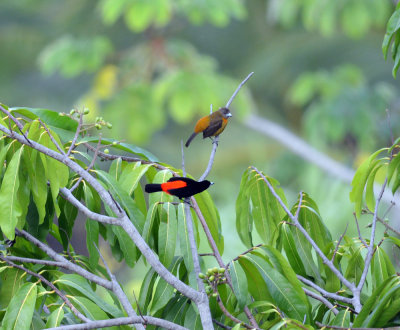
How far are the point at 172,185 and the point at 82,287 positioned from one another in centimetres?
34

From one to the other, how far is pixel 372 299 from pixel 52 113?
3.48 ft

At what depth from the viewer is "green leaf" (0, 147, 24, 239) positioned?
1503mm

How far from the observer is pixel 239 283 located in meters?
1.57

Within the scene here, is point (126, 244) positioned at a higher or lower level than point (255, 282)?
higher

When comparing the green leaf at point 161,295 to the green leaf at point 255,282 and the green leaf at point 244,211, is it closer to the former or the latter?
the green leaf at point 255,282

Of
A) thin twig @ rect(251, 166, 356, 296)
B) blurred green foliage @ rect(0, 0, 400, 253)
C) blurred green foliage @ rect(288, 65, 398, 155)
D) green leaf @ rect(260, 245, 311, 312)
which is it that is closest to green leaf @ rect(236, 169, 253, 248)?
thin twig @ rect(251, 166, 356, 296)

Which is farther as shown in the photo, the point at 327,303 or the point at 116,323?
the point at 327,303

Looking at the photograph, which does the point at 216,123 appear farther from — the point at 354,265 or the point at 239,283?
the point at 239,283

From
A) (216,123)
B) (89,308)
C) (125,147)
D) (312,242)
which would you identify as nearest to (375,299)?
(312,242)

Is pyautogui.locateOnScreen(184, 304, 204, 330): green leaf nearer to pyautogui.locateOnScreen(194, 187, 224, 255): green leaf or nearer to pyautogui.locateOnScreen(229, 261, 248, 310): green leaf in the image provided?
pyautogui.locateOnScreen(229, 261, 248, 310): green leaf

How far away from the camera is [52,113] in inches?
75.5

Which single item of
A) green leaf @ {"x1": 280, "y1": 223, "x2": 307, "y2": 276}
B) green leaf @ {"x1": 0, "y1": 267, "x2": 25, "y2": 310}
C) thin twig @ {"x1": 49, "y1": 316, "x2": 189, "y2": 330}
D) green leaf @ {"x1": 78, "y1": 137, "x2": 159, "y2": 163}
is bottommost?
thin twig @ {"x1": 49, "y1": 316, "x2": 189, "y2": 330}

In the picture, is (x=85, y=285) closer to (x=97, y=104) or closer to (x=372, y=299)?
(x=372, y=299)

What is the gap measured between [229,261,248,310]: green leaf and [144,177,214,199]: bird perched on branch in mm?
210
